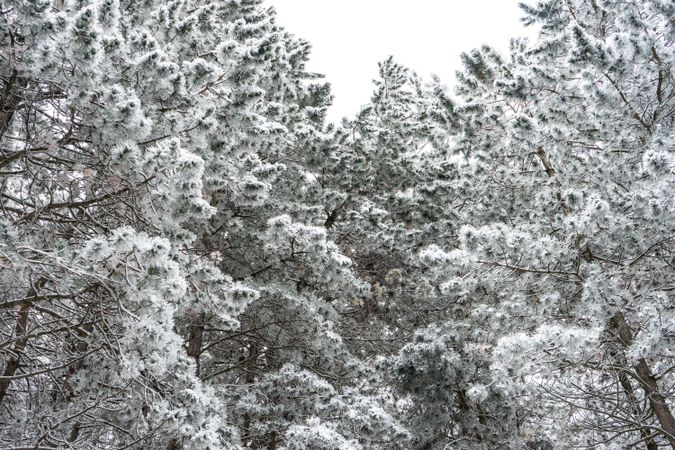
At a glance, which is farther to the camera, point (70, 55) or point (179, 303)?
point (179, 303)

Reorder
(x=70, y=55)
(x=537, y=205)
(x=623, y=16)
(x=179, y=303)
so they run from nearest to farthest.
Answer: (x=70, y=55), (x=179, y=303), (x=623, y=16), (x=537, y=205)

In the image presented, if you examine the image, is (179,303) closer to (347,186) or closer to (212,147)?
(212,147)

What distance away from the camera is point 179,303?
4910 millimetres

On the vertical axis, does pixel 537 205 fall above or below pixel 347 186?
below

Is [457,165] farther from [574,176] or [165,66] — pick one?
[165,66]

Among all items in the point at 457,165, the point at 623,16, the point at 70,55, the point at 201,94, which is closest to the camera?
the point at 70,55

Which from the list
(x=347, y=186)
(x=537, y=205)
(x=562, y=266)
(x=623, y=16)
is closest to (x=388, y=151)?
(x=347, y=186)

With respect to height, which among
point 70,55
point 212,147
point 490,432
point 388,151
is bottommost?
point 490,432

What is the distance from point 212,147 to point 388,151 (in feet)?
17.1

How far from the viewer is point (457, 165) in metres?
9.75

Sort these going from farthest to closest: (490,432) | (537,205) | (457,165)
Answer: (457,165) < (490,432) < (537,205)

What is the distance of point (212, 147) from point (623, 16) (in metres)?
5.02

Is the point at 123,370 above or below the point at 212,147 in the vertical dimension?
below

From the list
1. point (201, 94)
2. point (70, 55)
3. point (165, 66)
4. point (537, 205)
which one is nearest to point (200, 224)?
point (201, 94)
